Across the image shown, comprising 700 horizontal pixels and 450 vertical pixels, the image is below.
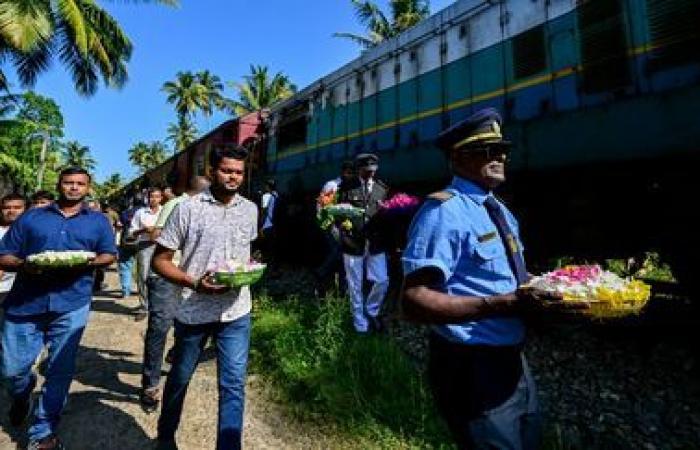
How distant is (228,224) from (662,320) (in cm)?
379

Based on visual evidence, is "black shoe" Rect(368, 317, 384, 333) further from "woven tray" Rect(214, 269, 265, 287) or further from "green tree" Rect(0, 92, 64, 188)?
"green tree" Rect(0, 92, 64, 188)

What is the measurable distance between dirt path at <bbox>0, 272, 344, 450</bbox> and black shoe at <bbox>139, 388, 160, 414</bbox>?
0.06 m

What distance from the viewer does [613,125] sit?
229 inches

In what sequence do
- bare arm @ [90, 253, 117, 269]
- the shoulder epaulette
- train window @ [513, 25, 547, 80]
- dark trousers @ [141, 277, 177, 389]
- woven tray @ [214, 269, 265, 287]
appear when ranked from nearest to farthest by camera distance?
the shoulder epaulette → woven tray @ [214, 269, 265, 287] → bare arm @ [90, 253, 117, 269] → dark trousers @ [141, 277, 177, 389] → train window @ [513, 25, 547, 80]

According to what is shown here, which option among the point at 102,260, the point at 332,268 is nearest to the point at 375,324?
the point at 332,268

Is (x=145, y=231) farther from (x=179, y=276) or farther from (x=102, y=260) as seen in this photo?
(x=179, y=276)

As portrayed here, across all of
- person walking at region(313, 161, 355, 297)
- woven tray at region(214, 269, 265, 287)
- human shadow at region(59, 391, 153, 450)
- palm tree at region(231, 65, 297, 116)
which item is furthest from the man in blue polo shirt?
palm tree at region(231, 65, 297, 116)

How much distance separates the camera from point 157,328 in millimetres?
4953

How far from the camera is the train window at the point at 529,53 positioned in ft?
22.3

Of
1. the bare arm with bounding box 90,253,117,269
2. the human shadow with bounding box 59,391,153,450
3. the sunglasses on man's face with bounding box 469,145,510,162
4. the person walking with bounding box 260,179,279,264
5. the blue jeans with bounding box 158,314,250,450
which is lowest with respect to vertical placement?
the human shadow with bounding box 59,391,153,450

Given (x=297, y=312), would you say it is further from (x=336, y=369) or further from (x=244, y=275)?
(x=244, y=275)

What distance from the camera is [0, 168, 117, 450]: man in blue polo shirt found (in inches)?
156

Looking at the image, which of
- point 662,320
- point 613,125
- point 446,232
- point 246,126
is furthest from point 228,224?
point 246,126

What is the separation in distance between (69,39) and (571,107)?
51.5 feet
